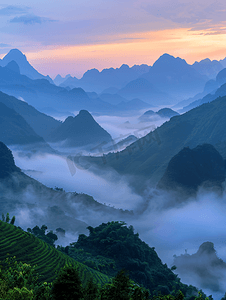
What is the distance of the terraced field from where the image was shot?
33.7m

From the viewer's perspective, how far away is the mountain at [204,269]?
69662mm

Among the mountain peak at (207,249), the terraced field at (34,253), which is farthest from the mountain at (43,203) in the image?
the terraced field at (34,253)

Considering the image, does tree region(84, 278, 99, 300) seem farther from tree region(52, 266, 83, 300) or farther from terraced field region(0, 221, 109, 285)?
terraced field region(0, 221, 109, 285)

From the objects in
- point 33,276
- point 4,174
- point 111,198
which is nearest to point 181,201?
point 111,198

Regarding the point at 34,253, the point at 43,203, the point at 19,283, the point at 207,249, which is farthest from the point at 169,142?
the point at 19,283

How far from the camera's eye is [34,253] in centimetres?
3569

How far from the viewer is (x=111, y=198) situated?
15375cm

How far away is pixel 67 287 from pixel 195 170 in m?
103

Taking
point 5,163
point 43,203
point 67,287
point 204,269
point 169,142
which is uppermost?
point 169,142

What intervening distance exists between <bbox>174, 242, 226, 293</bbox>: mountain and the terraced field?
131 feet

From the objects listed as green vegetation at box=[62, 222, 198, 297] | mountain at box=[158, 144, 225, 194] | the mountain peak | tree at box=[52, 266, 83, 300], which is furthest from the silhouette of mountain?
tree at box=[52, 266, 83, 300]

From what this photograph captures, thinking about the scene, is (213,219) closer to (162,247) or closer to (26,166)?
(162,247)

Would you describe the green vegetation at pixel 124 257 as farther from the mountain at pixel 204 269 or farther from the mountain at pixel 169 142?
the mountain at pixel 169 142

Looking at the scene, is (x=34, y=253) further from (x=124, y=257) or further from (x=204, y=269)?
(x=204, y=269)
